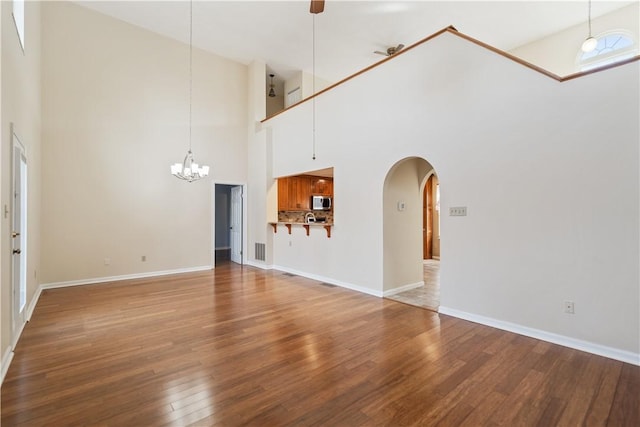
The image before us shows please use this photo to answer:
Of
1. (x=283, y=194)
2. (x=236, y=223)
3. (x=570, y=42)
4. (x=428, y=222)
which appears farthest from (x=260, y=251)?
(x=570, y=42)

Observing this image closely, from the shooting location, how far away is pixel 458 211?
3.84 meters

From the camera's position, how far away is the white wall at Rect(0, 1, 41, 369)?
2.51 m

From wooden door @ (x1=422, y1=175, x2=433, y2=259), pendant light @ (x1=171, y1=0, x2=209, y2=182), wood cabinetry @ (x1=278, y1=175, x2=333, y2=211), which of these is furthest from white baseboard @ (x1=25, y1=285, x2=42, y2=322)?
wooden door @ (x1=422, y1=175, x2=433, y2=259)

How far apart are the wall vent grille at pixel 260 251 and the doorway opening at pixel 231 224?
0.61 meters

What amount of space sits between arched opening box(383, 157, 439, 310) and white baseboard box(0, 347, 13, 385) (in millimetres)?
4254

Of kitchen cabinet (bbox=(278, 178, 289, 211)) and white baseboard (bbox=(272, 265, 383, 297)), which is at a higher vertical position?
kitchen cabinet (bbox=(278, 178, 289, 211))

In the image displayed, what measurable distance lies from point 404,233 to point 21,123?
208 inches

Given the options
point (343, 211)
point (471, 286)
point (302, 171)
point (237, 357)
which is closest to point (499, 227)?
point (471, 286)

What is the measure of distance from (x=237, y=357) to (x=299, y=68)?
7.51 meters

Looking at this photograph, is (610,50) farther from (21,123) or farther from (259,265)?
(21,123)

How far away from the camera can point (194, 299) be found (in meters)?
4.59

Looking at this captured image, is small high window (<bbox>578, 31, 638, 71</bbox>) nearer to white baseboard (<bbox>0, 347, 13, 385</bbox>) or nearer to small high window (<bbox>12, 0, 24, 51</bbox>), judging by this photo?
small high window (<bbox>12, 0, 24, 51</bbox>)

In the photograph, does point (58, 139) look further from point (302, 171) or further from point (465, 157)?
point (465, 157)

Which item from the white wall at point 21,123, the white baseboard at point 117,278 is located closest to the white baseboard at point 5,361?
the white wall at point 21,123
